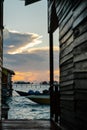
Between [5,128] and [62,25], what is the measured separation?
3656 millimetres

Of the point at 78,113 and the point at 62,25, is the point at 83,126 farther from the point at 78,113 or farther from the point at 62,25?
the point at 62,25

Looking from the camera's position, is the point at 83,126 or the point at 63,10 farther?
the point at 63,10

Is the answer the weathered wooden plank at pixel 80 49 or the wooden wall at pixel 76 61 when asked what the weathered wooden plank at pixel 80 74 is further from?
the weathered wooden plank at pixel 80 49

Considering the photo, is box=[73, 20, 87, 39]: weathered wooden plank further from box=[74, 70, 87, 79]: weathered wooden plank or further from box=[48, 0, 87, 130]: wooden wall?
box=[74, 70, 87, 79]: weathered wooden plank

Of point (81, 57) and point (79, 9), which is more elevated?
point (79, 9)

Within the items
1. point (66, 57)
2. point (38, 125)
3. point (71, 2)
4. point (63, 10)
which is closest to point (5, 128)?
point (38, 125)

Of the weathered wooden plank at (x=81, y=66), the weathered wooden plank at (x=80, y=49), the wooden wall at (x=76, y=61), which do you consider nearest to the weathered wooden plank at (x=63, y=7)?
the wooden wall at (x=76, y=61)

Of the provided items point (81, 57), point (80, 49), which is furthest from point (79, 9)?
point (81, 57)

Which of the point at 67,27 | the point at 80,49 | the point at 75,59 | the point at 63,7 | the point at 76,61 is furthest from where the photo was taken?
the point at 63,7

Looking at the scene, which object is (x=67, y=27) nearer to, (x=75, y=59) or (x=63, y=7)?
(x=63, y=7)

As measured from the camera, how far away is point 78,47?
698 centimetres

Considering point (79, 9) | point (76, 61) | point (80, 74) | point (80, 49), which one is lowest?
point (80, 74)

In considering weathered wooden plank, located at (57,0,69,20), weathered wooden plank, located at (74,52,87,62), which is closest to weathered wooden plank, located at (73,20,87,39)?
weathered wooden plank, located at (74,52,87,62)

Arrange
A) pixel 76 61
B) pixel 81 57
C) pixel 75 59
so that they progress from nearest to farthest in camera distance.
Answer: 1. pixel 81 57
2. pixel 76 61
3. pixel 75 59
